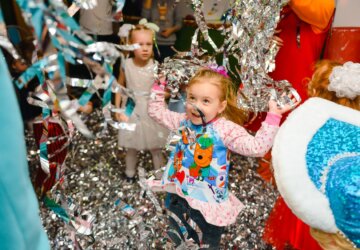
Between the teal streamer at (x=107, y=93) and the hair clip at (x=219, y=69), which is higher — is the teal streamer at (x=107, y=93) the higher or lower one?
the higher one

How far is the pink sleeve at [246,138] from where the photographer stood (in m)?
0.86

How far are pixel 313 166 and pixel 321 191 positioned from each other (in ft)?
0.13

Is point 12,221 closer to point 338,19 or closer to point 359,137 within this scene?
point 359,137

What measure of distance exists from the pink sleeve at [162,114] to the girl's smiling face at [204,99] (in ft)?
0.18

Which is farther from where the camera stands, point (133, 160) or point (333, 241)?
point (133, 160)

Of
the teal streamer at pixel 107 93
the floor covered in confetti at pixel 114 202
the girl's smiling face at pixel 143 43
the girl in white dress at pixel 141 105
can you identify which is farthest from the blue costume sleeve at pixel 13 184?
the girl's smiling face at pixel 143 43

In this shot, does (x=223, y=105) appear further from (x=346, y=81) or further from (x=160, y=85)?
(x=346, y=81)

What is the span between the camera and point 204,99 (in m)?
0.92

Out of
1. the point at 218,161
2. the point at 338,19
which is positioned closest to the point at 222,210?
the point at 218,161

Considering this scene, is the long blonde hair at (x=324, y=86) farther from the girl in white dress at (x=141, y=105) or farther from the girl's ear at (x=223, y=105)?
the girl in white dress at (x=141, y=105)

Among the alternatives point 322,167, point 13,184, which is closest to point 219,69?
point 322,167

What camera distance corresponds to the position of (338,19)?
4.59 ft

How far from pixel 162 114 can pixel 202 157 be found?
0.49 feet

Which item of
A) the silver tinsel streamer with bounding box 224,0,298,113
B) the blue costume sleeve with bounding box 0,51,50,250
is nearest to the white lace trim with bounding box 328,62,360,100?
the silver tinsel streamer with bounding box 224,0,298,113
